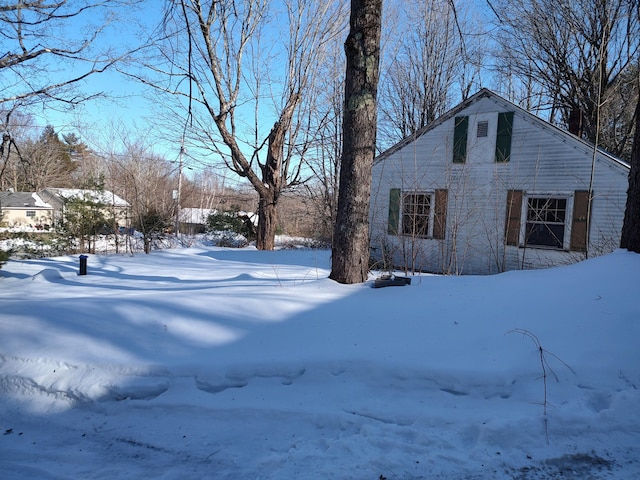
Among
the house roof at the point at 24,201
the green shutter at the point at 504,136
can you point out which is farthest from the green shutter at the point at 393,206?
the house roof at the point at 24,201

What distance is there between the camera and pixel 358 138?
4391mm

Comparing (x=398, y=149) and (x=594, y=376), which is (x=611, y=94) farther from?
(x=594, y=376)

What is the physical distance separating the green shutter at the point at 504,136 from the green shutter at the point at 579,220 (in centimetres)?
201

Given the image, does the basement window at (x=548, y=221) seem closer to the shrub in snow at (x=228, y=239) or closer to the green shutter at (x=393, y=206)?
the green shutter at (x=393, y=206)

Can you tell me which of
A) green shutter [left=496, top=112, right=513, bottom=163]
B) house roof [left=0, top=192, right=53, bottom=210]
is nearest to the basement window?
green shutter [left=496, top=112, right=513, bottom=163]

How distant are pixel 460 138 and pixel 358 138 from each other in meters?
7.94

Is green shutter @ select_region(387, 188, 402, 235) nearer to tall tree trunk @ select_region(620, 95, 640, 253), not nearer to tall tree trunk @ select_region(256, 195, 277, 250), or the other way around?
tall tree trunk @ select_region(256, 195, 277, 250)

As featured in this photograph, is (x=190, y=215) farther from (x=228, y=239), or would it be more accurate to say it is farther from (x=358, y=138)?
(x=358, y=138)

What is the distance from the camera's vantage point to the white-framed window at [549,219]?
984 centimetres

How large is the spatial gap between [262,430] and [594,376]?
212cm

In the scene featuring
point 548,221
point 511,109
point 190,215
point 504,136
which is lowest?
point 190,215

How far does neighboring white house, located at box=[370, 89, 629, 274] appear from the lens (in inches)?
363

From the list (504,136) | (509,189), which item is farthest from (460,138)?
(509,189)

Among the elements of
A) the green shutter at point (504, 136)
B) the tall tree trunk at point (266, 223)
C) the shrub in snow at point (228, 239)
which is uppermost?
the green shutter at point (504, 136)
